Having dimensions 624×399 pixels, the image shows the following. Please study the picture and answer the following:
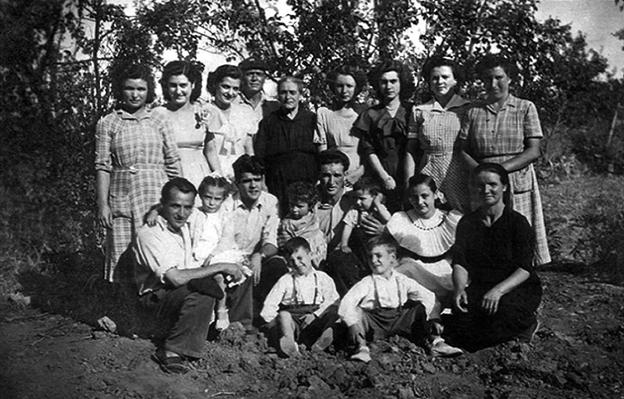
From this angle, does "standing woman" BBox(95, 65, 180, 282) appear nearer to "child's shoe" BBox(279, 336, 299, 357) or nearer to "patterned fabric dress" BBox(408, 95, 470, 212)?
"child's shoe" BBox(279, 336, 299, 357)

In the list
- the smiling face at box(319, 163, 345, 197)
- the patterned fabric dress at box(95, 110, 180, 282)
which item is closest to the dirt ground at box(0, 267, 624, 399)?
the patterned fabric dress at box(95, 110, 180, 282)

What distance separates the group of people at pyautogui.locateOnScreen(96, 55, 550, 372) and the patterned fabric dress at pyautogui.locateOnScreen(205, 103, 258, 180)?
0.4 inches

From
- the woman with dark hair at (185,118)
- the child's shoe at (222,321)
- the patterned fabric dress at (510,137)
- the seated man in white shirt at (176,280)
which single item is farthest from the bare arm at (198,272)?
the patterned fabric dress at (510,137)

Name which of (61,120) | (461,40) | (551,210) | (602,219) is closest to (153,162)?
(61,120)

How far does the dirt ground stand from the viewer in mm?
3494

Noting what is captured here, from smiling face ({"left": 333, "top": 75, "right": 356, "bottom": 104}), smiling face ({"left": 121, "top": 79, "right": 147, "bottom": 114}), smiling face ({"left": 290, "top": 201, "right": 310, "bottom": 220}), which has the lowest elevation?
smiling face ({"left": 290, "top": 201, "right": 310, "bottom": 220})

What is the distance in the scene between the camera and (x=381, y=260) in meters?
3.95

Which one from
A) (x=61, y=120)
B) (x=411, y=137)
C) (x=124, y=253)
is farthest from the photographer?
(x=61, y=120)

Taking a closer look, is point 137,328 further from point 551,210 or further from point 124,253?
point 551,210

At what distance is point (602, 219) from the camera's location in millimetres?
6199

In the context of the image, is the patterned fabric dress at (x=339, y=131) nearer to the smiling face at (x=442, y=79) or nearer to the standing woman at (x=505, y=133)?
the smiling face at (x=442, y=79)

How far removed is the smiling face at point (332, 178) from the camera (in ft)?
15.1

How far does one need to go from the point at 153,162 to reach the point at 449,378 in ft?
7.63

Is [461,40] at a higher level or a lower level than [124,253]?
higher
